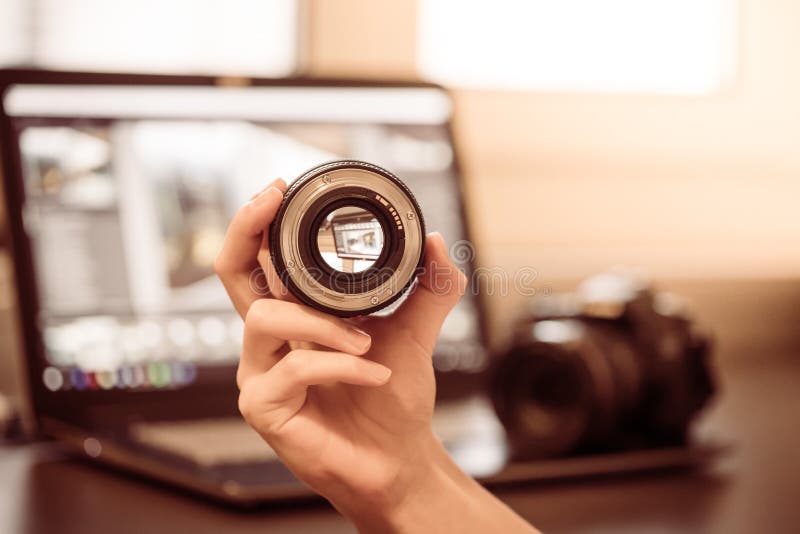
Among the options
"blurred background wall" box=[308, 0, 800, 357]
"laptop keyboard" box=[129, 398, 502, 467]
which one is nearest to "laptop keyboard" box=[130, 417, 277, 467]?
"laptop keyboard" box=[129, 398, 502, 467]

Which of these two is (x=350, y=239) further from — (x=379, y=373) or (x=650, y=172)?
(x=650, y=172)

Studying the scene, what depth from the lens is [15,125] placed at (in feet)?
2.51

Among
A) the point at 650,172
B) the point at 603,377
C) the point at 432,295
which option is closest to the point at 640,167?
the point at 650,172

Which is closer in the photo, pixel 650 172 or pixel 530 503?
pixel 530 503

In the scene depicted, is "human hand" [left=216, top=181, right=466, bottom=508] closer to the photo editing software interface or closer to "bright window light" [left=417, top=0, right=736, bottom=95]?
the photo editing software interface

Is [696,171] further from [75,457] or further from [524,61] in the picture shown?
[75,457]

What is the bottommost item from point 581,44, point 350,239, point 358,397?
point 358,397

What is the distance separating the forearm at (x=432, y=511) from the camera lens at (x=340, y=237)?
0.44ft

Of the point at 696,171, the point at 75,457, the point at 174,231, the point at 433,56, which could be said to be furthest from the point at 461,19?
the point at 75,457

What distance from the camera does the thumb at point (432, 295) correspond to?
0.44 meters

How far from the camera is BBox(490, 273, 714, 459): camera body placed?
26.7 inches

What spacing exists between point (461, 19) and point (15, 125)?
0.77 meters

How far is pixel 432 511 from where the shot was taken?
48cm

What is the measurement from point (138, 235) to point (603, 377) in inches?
18.1
